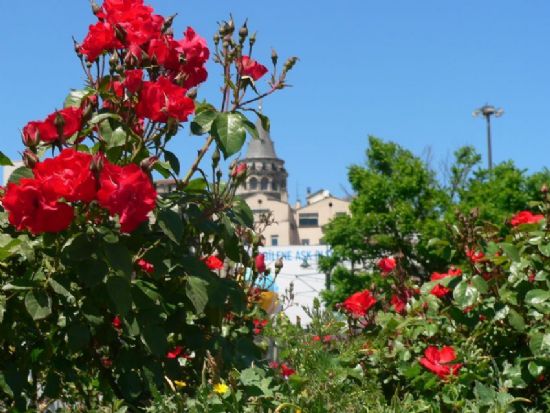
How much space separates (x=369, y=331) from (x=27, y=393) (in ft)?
6.49

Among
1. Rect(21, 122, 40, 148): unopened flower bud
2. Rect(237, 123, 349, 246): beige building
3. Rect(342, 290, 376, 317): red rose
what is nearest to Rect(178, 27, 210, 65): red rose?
Rect(21, 122, 40, 148): unopened flower bud

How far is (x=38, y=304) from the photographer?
6.79 ft

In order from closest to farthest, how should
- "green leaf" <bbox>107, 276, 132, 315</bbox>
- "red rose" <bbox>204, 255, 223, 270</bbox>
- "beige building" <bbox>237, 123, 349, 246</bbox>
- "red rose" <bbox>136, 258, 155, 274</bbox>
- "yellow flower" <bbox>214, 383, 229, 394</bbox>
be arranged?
"yellow flower" <bbox>214, 383, 229, 394</bbox> → "green leaf" <bbox>107, 276, 132, 315</bbox> → "red rose" <bbox>136, 258, 155, 274</bbox> → "red rose" <bbox>204, 255, 223, 270</bbox> → "beige building" <bbox>237, 123, 349, 246</bbox>

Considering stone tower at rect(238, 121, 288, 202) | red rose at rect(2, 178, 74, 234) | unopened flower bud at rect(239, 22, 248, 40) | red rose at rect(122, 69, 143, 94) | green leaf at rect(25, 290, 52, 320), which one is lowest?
green leaf at rect(25, 290, 52, 320)

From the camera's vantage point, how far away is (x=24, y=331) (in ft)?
7.62

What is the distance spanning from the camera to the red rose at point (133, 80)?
222 cm

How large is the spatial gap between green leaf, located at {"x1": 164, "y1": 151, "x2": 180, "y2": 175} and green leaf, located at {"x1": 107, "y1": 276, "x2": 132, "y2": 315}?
0.47m

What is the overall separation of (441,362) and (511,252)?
18.8 inches

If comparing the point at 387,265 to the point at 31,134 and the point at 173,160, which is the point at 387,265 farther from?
the point at 31,134

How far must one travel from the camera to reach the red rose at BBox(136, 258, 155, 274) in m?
2.27

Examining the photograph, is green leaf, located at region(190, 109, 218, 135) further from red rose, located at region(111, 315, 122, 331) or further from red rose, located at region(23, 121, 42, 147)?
red rose, located at region(111, 315, 122, 331)

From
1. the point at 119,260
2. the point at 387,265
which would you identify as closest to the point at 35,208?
the point at 119,260

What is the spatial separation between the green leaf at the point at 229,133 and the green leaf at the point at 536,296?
4.21ft

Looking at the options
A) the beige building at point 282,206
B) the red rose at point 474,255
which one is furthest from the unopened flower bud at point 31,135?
the beige building at point 282,206
